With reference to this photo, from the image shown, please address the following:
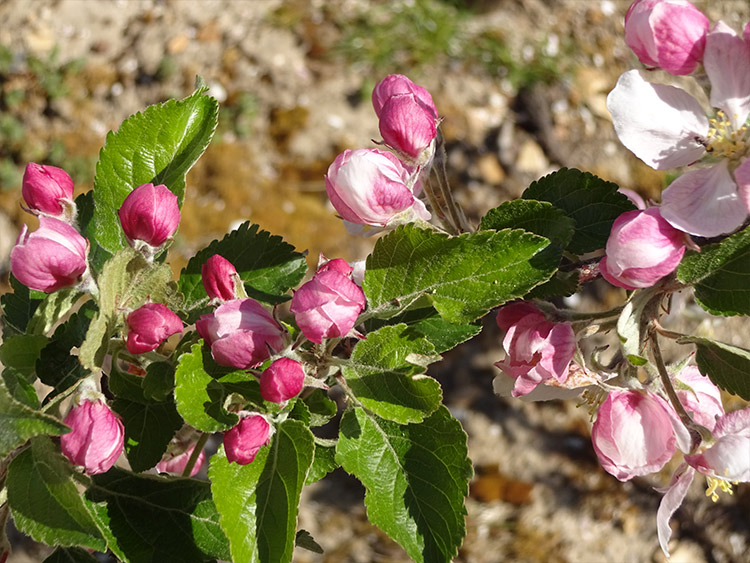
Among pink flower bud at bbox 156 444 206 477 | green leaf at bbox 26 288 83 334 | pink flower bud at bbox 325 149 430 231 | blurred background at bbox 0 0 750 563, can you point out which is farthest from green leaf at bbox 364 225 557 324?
blurred background at bbox 0 0 750 563

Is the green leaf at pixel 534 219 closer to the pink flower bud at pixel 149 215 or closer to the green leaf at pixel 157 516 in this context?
the pink flower bud at pixel 149 215

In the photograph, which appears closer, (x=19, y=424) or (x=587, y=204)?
(x=19, y=424)

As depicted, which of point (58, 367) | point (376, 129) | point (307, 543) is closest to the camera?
point (58, 367)

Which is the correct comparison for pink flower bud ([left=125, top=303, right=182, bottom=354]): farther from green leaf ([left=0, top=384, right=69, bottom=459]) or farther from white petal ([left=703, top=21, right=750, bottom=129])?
white petal ([left=703, top=21, right=750, bottom=129])

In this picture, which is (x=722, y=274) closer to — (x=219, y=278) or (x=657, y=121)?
(x=657, y=121)

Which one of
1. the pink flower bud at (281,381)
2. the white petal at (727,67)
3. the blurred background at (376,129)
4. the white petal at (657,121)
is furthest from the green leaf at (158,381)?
the blurred background at (376,129)

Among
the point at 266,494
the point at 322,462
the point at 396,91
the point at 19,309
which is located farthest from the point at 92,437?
the point at 396,91

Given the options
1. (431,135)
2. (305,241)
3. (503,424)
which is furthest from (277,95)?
(431,135)
